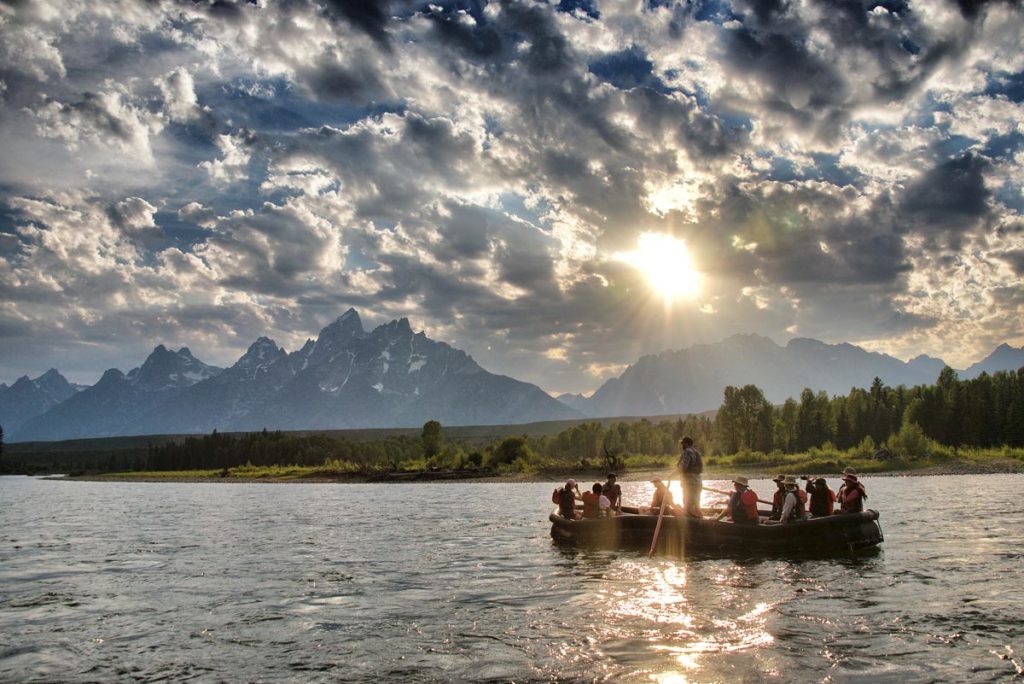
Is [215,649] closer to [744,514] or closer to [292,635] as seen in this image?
[292,635]

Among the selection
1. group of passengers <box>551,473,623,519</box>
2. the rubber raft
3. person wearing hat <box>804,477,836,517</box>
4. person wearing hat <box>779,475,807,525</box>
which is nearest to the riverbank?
group of passengers <box>551,473,623,519</box>

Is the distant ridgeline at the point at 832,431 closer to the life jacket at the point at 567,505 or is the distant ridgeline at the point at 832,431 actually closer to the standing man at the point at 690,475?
the life jacket at the point at 567,505

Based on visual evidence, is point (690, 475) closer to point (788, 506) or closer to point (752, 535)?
point (752, 535)

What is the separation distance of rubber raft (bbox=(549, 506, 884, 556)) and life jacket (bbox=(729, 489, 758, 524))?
46 cm

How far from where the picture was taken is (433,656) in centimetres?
1588

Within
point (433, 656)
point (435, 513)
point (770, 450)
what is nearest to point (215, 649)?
point (433, 656)

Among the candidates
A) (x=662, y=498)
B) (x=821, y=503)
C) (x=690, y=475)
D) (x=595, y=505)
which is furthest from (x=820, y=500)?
(x=595, y=505)

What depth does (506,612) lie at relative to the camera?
20203mm

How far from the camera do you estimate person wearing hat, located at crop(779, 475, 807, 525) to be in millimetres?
29516

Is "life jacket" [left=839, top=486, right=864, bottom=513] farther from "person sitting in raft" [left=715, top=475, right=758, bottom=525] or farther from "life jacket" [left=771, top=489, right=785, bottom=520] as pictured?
"person sitting in raft" [left=715, top=475, right=758, bottom=525]

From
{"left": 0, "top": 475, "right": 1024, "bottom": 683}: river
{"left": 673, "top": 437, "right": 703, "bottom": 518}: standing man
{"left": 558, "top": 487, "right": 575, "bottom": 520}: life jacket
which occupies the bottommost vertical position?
{"left": 0, "top": 475, "right": 1024, "bottom": 683}: river

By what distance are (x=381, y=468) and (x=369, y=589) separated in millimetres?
131096

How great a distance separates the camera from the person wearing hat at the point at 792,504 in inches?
1162

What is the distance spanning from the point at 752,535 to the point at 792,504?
7.10 feet
